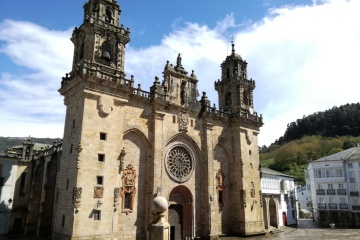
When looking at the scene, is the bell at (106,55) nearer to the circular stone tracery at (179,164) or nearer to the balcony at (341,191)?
the circular stone tracery at (179,164)

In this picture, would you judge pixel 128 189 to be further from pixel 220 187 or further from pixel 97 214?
pixel 220 187

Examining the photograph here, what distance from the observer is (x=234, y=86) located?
3891cm

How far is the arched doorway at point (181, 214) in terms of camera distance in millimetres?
28984

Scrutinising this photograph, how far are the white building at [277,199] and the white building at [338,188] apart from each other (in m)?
4.96

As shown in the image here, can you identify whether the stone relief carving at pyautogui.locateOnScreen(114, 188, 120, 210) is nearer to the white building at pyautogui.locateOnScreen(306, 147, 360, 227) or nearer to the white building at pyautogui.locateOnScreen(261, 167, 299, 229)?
the white building at pyautogui.locateOnScreen(261, 167, 299, 229)

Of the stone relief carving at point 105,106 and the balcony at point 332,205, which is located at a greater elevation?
the stone relief carving at point 105,106

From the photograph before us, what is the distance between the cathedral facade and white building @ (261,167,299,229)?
25.7 feet

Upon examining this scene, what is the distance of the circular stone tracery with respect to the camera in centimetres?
2942

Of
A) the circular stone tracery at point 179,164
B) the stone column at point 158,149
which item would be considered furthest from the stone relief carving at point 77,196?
the circular stone tracery at point 179,164

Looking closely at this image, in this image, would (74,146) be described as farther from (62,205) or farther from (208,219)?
(208,219)

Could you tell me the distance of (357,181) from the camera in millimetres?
47031

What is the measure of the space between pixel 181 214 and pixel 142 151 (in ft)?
27.8

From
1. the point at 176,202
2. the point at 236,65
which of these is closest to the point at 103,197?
the point at 176,202

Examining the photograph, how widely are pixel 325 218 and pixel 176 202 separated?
34.9 m
